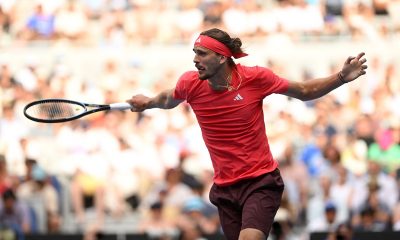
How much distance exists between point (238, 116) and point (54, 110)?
1.72m

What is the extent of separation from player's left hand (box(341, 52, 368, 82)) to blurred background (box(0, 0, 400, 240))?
256cm

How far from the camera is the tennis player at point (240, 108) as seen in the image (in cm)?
852

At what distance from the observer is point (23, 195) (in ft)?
48.9

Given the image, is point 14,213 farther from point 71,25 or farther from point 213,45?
point 213,45

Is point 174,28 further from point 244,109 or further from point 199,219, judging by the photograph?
point 244,109

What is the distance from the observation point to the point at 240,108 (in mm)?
8547

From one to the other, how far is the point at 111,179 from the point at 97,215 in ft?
1.69

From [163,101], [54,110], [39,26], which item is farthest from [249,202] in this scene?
[39,26]

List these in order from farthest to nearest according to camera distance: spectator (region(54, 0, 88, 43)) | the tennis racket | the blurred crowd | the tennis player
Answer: spectator (region(54, 0, 88, 43)) → the blurred crowd → the tennis racket → the tennis player

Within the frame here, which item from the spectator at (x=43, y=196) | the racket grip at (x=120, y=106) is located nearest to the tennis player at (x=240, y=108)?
the racket grip at (x=120, y=106)

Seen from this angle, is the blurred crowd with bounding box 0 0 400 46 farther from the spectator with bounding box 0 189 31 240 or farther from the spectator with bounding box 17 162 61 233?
the spectator with bounding box 0 189 31 240

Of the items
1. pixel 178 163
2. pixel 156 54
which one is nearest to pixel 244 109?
pixel 178 163

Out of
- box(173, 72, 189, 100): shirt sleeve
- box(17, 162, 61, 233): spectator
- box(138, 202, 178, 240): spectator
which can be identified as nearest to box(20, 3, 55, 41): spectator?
box(17, 162, 61, 233): spectator

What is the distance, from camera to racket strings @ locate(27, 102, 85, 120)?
9383 millimetres
